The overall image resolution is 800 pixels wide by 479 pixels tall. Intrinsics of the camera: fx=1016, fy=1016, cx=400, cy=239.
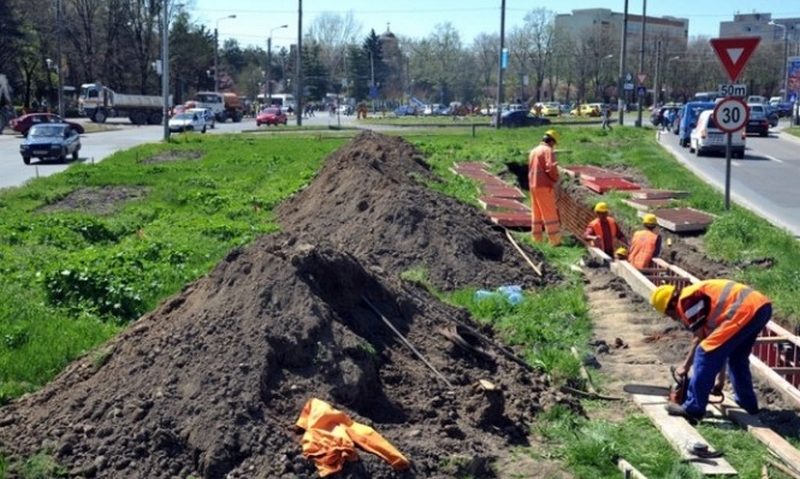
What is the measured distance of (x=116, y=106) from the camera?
76.0 metres

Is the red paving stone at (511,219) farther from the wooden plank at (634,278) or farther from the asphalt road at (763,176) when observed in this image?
the asphalt road at (763,176)

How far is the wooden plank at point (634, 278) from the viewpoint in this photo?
1206 centimetres

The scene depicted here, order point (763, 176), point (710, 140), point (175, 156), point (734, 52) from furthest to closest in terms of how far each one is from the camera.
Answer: point (175, 156) → point (710, 140) → point (763, 176) → point (734, 52)

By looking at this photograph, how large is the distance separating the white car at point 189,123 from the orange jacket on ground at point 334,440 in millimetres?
53439

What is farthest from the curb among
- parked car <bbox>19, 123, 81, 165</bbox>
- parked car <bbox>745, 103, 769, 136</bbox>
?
parked car <bbox>19, 123, 81, 165</bbox>

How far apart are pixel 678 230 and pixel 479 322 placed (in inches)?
308

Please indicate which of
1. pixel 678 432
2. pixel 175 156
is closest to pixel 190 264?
pixel 678 432

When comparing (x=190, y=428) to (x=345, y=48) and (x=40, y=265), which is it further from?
(x=345, y=48)

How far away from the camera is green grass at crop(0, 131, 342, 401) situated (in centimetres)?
973

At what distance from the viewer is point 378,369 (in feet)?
25.2

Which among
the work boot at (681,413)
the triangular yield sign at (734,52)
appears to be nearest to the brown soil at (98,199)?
the triangular yield sign at (734,52)

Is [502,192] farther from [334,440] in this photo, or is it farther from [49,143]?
[49,143]

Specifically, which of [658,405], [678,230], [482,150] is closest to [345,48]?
[482,150]

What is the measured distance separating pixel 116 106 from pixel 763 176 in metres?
57.1
